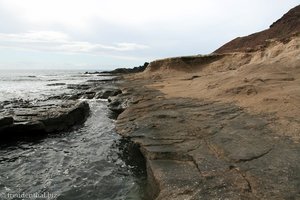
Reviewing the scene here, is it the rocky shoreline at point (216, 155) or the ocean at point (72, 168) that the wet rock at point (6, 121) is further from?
the rocky shoreline at point (216, 155)

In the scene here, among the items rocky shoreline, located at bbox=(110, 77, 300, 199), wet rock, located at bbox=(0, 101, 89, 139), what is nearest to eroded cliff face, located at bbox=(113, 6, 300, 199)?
rocky shoreline, located at bbox=(110, 77, 300, 199)

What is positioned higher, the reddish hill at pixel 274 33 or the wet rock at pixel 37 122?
the reddish hill at pixel 274 33

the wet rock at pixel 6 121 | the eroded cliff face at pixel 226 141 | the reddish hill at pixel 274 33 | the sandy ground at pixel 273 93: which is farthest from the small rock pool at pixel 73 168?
the reddish hill at pixel 274 33

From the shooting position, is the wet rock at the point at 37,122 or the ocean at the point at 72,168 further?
the wet rock at the point at 37,122

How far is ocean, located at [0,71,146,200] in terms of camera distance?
7.23m

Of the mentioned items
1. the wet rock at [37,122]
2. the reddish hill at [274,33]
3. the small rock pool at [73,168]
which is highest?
the reddish hill at [274,33]

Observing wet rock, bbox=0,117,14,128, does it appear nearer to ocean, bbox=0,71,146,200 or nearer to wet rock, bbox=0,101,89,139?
wet rock, bbox=0,101,89,139

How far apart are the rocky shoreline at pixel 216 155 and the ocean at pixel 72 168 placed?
753 mm

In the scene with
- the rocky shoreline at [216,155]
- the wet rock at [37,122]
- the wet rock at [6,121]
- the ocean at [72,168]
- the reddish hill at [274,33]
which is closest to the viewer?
the rocky shoreline at [216,155]

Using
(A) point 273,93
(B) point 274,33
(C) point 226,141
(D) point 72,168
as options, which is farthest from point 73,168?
(B) point 274,33

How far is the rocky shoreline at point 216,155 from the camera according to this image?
5.52 m

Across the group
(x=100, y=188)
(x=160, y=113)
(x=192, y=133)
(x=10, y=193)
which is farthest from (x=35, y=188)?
(x=160, y=113)

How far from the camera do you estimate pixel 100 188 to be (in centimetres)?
744

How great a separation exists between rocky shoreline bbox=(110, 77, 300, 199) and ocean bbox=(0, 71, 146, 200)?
75 centimetres
